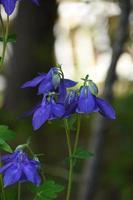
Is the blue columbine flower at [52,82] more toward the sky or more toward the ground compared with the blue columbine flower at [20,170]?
more toward the sky

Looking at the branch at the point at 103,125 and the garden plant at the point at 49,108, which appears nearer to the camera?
the garden plant at the point at 49,108

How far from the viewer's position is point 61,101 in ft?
3.62

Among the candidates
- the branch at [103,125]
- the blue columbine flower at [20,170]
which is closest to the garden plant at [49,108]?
the blue columbine flower at [20,170]

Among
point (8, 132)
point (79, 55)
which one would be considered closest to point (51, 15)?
point (8, 132)

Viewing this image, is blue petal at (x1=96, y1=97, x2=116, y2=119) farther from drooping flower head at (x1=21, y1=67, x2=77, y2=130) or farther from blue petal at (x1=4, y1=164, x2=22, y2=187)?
blue petal at (x1=4, y1=164, x2=22, y2=187)

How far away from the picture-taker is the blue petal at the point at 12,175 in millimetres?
1052

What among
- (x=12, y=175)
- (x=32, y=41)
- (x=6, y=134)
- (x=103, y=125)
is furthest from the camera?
(x=32, y=41)

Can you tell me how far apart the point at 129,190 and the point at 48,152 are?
897 millimetres

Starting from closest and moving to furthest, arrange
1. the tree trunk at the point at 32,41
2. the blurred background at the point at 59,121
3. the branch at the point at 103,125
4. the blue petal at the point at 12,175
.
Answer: the blue petal at the point at 12,175 < the branch at the point at 103,125 < the blurred background at the point at 59,121 < the tree trunk at the point at 32,41

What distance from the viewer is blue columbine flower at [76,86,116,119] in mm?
1062

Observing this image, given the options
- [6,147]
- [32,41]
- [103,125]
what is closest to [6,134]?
[6,147]

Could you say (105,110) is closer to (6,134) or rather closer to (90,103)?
(90,103)

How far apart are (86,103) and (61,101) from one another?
6 cm

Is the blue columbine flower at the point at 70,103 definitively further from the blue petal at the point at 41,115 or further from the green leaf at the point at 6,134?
the green leaf at the point at 6,134
